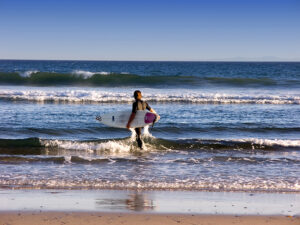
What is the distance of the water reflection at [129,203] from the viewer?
21.5 feet

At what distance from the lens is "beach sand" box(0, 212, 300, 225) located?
5910 mm

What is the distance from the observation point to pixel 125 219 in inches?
237

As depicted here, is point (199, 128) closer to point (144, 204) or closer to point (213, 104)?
point (213, 104)

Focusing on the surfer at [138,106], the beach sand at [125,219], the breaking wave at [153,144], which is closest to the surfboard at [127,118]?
the surfer at [138,106]

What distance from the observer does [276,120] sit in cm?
1712

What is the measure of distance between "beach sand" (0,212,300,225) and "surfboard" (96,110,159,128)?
5.37 metres

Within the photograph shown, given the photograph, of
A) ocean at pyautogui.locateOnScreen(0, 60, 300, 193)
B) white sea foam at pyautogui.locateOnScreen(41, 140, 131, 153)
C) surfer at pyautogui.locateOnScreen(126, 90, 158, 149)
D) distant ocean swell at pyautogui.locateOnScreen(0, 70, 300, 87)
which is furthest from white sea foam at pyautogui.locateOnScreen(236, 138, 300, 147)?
distant ocean swell at pyautogui.locateOnScreen(0, 70, 300, 87)

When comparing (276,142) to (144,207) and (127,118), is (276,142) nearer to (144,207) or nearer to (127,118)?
(127,118)

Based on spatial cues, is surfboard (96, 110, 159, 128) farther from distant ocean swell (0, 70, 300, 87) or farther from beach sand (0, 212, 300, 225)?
distant ocean swell (0, 70, 300, 87)

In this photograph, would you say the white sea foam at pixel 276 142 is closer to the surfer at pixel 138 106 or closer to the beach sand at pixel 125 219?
the surfer at pixel 138 106

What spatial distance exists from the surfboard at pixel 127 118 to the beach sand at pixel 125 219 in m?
5.37

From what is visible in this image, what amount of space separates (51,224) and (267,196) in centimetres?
349

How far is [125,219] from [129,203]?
2.62 ft

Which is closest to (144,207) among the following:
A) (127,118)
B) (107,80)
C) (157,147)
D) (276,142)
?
(157,147)
